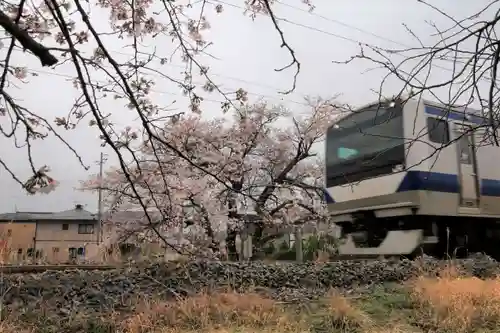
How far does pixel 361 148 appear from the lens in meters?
7.39

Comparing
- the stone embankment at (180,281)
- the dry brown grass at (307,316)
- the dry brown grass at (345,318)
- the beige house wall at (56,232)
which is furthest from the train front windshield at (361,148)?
the beige house wall at (56,232)

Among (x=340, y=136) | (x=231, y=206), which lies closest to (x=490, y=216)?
(x=340, y=136)

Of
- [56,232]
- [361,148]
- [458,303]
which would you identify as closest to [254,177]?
[361,148]

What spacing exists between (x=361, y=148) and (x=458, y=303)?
3976 millimetres

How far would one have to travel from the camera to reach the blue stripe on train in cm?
672

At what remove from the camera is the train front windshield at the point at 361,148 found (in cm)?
685

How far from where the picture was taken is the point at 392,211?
704 cm

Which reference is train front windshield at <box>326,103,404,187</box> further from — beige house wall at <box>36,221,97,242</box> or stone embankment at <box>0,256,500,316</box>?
beige house wall at <box>36,221,97,242</box>

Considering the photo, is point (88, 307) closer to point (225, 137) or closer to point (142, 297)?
point (142, 297)

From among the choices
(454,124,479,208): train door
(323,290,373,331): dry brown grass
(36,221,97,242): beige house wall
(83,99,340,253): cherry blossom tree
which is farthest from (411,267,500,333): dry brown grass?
(36,221,97,242): beige house wall

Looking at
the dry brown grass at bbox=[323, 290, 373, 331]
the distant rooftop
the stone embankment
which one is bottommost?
the dry brown grass at bbox=[323, 290, 373, 331]

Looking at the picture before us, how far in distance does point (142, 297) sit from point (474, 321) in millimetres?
2425

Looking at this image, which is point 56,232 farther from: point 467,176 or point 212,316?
point 212,316

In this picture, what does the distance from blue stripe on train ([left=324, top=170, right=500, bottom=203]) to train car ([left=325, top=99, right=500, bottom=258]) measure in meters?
0.01
